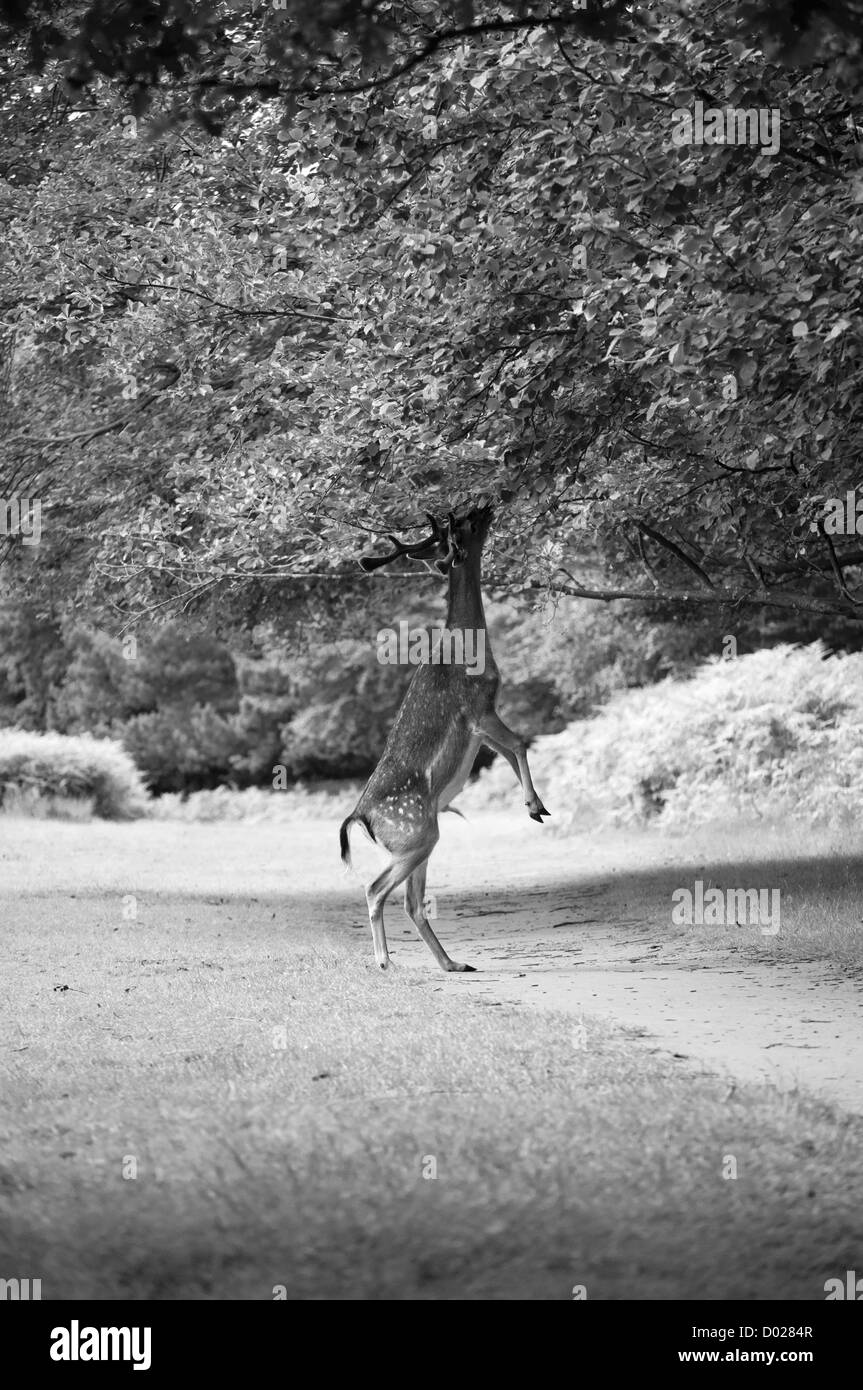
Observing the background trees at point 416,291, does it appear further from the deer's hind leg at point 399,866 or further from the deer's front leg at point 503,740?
the deer's hind leg at point 399,866

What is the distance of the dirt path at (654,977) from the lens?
27.9 feet

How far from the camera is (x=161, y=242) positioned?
43.7 ft

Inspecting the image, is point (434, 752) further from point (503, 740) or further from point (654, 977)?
point (654, 977)

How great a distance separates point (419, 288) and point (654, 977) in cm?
499

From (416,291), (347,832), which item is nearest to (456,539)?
(416,291)

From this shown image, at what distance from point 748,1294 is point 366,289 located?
27.6 feet

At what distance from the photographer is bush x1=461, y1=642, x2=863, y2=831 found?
24.8 m

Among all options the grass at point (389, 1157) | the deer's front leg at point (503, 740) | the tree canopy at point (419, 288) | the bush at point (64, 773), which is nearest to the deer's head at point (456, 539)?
the tree canopy at point (419, 288)

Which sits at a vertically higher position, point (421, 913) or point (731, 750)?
point (731, 750)

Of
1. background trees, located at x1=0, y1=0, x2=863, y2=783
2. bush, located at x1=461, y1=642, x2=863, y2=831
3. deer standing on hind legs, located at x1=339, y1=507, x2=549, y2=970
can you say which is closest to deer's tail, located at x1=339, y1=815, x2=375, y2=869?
deer standing on hind legs, located at x1=339, y1=507, x2=549, y2=970

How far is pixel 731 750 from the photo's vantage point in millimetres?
25828

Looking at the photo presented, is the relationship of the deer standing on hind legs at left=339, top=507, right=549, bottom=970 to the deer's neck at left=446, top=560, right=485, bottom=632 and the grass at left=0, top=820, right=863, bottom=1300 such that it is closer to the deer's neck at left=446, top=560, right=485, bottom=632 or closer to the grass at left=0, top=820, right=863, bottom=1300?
the deer's neck at left=446, top=560, right=485, bottom=632
